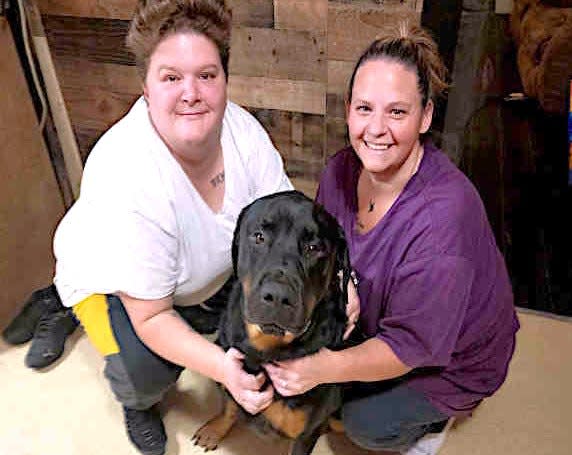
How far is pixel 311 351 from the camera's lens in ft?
4.07

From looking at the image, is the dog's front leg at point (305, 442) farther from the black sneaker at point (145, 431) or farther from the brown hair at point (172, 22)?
the brown hair at point (172, 22)

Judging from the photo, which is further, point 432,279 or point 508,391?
point 508,391

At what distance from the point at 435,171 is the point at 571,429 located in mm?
900

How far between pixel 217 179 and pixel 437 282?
59 centimetres

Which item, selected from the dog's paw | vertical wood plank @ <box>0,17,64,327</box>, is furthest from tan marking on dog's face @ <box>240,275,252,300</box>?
vertical wood plank @ <box>0,17,64,327</box>

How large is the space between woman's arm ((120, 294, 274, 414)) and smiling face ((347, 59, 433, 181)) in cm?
51

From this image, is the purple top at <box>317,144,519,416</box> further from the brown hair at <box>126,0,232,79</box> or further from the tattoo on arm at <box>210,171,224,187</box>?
the brown hair at <box>126,0,232,79</box>

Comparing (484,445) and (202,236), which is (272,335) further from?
(484,445)

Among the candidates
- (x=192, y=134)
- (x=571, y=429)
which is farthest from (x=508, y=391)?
(x=192, y=134)

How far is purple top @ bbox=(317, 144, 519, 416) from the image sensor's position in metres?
1.14

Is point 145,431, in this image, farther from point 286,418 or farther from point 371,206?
point 371,206

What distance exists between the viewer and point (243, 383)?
4.07ft

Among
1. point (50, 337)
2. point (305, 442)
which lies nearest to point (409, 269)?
point (305, 442)

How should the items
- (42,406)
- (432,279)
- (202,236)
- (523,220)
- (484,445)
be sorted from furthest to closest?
(523,220)
(42,406)
(484,445)
(202,236)
(432,279)
